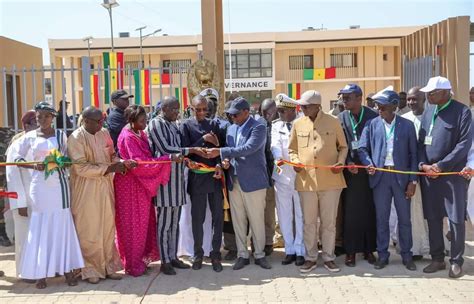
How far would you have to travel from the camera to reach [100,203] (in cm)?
582

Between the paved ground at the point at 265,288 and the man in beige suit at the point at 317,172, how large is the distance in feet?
1.11

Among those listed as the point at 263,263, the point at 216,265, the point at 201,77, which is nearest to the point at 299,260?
the point at 263,263

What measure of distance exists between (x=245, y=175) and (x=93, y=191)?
166cm

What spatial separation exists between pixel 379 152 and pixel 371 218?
815 mm

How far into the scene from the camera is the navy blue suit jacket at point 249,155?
6.03 m

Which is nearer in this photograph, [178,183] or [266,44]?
[178,183]

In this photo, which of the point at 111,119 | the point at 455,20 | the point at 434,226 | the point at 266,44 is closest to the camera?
the point at 434,226

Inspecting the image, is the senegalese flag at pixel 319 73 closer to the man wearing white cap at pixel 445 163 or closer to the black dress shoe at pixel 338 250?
the black dress shoe at pixel 338 250

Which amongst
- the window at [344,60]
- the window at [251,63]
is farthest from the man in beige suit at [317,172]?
the window at [344,60]

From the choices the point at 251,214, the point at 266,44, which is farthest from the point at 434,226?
the point at 266,44

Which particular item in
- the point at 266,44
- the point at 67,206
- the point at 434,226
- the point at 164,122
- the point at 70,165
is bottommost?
the point at 434,226

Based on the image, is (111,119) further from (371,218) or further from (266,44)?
(266,44)

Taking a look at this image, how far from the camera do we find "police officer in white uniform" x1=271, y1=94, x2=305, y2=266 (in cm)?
651

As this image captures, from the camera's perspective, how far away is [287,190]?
6.57 m
